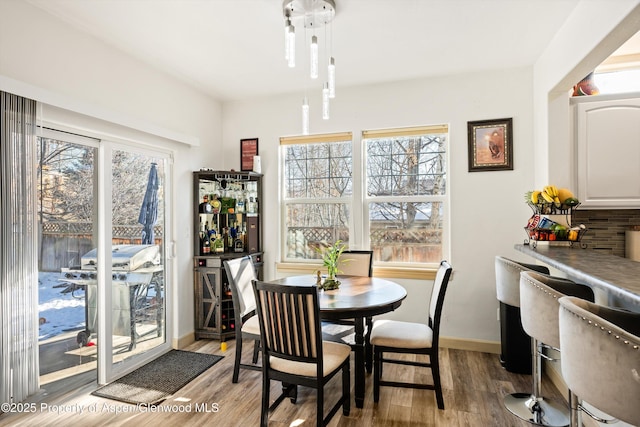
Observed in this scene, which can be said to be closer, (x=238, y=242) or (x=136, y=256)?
(x=136, y=256)

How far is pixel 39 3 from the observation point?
222cm

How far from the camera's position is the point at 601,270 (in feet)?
5.38

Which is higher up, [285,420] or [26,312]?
[26,312]

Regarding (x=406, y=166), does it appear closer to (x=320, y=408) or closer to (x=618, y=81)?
(x=618, y=81)

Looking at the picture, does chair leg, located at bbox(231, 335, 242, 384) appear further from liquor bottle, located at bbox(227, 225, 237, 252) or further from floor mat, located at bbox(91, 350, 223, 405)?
liquor bottle, located at bbox(227, 225, 237, 252)

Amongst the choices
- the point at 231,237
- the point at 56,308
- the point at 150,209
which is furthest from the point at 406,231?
the point at 56,308

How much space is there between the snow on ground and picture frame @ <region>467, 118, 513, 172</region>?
361 cm

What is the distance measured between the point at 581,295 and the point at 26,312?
10.8 feet

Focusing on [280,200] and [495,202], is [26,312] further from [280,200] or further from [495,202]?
[495,202]

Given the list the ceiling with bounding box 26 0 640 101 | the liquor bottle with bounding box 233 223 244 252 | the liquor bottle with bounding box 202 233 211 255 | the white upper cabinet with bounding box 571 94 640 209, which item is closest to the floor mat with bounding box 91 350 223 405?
the liquor bottle with bounding box 202 233 211 255

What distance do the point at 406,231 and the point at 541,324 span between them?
6.47ft

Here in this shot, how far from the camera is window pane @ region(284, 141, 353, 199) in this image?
153 inches

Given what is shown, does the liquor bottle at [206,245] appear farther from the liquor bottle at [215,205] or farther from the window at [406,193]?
the window at [406,193]

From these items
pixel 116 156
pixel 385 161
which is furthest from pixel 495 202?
pixel 116 156
